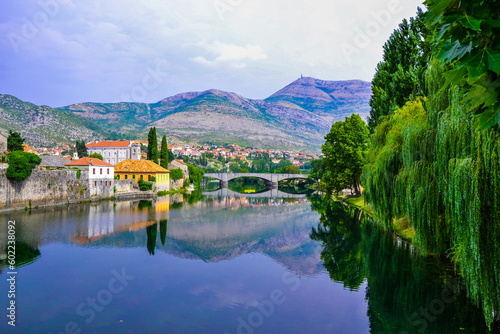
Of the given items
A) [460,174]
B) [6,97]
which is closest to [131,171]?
[460,174]

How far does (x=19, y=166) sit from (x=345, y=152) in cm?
3149

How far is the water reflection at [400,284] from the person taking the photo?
1005cm

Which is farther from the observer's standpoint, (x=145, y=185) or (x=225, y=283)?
(x=145, y=185)

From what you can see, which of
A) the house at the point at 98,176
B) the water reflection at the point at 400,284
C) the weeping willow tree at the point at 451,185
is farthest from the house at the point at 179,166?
the weeping willow tree at the point at 451,185

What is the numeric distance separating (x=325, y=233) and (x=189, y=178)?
54.2 m

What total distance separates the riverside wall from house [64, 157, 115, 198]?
20 centimetres

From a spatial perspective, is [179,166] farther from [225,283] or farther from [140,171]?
[225,283]

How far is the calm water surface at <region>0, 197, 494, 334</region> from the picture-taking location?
34.6 ft

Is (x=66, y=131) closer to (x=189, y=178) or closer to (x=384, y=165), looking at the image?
(x=189, y=178)

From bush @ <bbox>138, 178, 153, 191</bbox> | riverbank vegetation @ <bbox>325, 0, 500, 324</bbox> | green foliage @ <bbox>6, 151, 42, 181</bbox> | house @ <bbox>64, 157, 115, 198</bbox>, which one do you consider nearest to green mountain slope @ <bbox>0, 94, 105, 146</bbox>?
bush @ <bbox>138, 178, 153, 191</bbox>

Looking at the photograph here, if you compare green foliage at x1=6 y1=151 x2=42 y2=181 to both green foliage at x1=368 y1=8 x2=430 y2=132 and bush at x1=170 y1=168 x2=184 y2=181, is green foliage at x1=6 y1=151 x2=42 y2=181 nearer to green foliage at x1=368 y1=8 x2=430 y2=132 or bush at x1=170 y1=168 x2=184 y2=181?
green foliage at x1=368 y1=8 x2=430 y2=132

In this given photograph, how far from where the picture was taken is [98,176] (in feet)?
152

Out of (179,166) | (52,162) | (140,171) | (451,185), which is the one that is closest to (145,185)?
(140,171)

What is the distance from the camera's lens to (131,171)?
5684 cm
